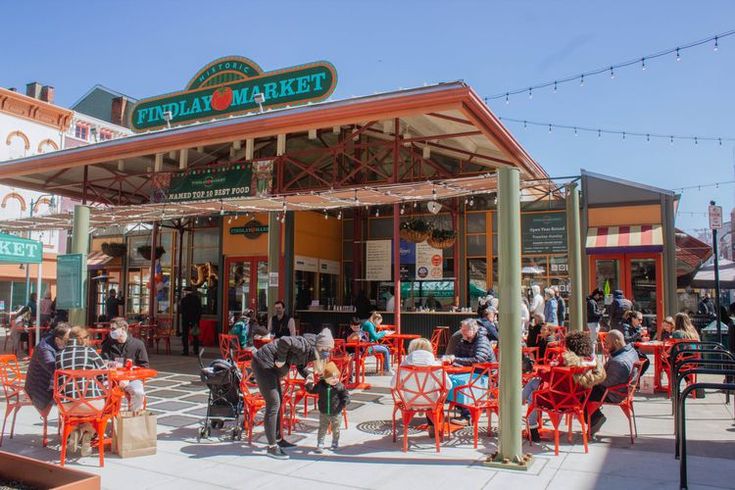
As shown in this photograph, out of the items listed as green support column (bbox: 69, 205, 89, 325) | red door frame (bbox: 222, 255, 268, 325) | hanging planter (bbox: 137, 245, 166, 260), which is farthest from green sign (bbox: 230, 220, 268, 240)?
green support column (bbox: 69, 205, 89, 325)

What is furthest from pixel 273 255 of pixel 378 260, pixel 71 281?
pixel 71 281

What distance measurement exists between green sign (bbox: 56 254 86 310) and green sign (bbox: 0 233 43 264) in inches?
16.2

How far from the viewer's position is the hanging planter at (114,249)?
19.1m

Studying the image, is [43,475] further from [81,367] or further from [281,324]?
[281,324]

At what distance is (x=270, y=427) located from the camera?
18.2 ft

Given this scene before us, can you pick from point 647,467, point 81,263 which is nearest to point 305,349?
point 647,467

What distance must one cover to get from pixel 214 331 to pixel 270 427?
10.6m

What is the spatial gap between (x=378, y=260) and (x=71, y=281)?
855 centimetres

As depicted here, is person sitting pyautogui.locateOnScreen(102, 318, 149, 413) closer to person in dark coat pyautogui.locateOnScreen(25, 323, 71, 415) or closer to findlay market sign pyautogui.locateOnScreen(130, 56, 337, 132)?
person in dark coat pyautogui.locateOnScreen(25, 323, 71, 415)

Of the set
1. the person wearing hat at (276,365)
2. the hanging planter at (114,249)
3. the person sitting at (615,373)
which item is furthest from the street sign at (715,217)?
the hanging planter at (114,249)

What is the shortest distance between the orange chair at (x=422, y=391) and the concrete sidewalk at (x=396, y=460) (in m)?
0.33

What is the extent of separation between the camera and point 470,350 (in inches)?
264

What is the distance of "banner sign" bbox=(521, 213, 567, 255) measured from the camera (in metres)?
14.7

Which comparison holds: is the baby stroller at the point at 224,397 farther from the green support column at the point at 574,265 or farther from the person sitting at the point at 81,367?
the green support column at the point at 574,265
